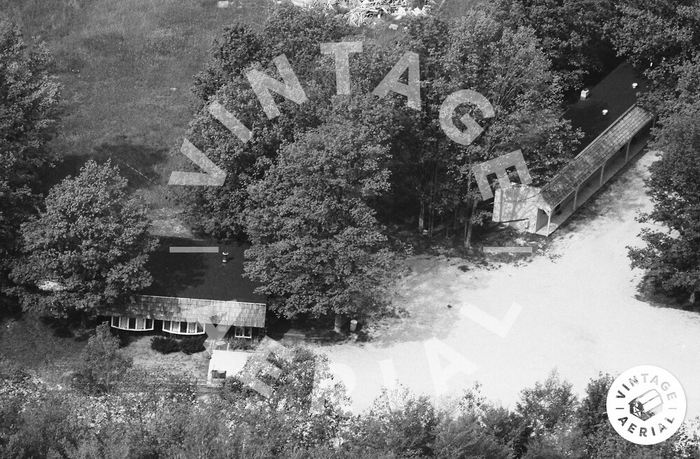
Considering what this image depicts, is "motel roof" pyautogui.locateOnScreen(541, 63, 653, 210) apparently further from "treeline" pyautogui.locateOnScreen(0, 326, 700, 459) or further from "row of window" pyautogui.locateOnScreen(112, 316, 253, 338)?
"row of window" pyautogui.locateOnScreen(112, 316, 253, 338)

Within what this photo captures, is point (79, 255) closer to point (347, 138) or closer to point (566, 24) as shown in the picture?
point (347, 138)

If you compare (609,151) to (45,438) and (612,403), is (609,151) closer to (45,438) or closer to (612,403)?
(612,403)

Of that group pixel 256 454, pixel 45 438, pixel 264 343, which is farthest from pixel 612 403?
pixel 45 438

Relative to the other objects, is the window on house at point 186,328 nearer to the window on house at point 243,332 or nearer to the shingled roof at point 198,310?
the shingled roof at point 198,310

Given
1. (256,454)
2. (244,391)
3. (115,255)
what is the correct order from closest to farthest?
(256,454)
(244,391)
(115,255)

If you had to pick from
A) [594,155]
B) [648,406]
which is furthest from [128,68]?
[648,406]

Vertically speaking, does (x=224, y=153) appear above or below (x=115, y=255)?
above

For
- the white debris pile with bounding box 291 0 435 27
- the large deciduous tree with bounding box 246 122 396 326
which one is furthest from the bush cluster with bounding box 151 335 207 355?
the white debris pile with bounding box 291 0 435 27
